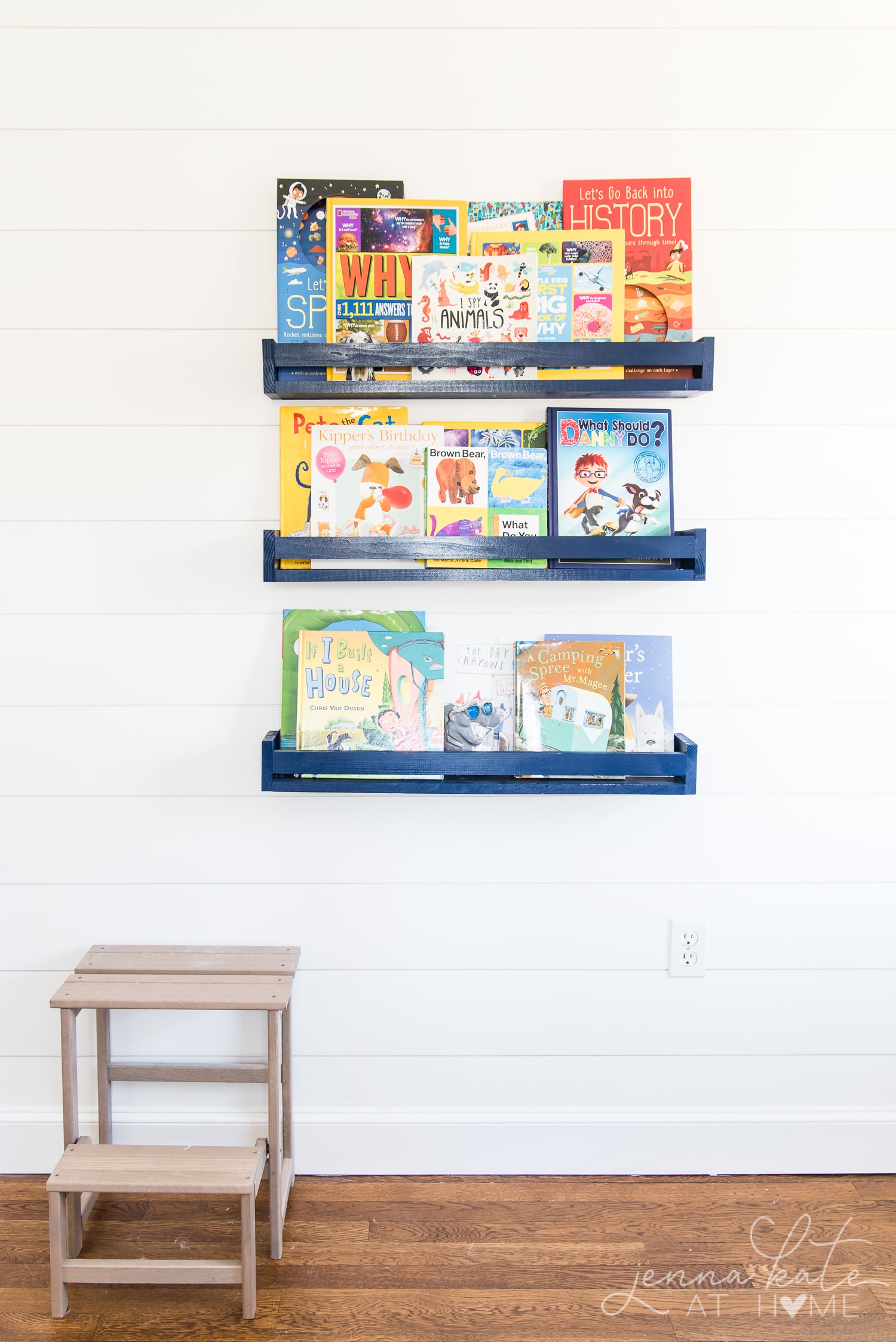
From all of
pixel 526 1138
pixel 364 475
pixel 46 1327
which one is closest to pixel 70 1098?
pixel 46 1327

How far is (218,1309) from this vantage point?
1306 mm

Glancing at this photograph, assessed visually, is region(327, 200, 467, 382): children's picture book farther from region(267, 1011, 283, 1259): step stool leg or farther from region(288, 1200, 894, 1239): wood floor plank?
region(288, 1200, 894, 1239): wood floor plank

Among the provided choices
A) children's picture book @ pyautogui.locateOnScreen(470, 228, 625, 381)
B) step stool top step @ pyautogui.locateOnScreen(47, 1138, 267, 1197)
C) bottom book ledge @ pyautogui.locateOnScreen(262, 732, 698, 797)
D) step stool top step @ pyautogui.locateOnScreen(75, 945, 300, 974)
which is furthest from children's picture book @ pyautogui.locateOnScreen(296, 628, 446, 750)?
step stool top step @ pyautogui.locateOnScreen(47, 1138, 267, 1197)

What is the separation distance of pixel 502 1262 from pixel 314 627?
1.15 metres

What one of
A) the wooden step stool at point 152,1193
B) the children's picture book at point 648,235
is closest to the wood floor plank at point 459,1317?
the wooden step stool at point 152,1193

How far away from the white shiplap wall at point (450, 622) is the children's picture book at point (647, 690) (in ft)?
0.16

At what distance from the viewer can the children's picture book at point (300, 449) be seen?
4.68ft

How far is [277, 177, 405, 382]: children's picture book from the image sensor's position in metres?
1.40

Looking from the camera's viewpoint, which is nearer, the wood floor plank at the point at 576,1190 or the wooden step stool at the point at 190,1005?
the wooden step stool at the point at 190,1005

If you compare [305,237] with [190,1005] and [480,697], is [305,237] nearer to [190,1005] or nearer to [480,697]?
[480,697]

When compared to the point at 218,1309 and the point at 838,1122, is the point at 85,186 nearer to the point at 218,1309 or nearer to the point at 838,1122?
the point at 218,1309

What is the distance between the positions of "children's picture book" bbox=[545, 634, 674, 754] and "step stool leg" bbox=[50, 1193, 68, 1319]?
1192 millimetres

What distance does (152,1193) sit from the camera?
1.26m

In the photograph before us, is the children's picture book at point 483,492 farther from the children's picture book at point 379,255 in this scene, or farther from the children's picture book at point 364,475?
the children's picture book at point 379,255
